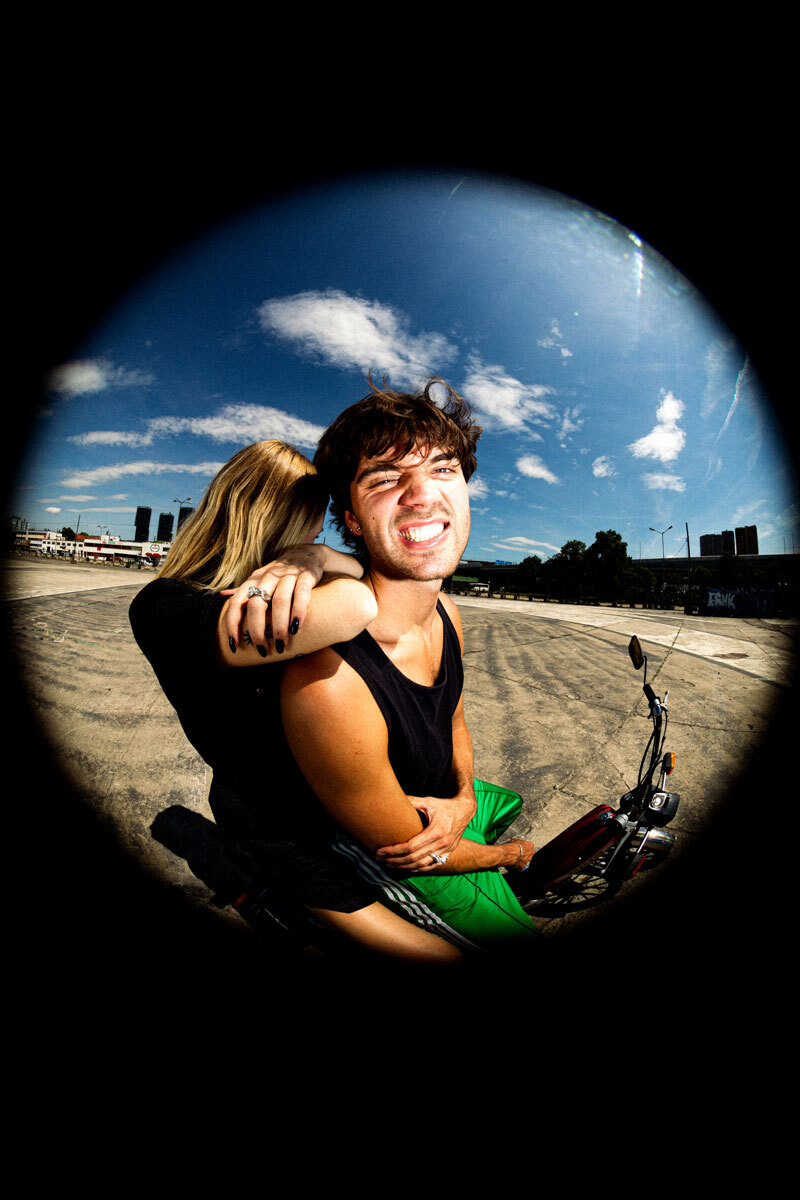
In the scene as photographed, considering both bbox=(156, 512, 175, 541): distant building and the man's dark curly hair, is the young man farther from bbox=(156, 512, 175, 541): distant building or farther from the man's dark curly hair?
bbox=(156, 512, 175, 541): distant building

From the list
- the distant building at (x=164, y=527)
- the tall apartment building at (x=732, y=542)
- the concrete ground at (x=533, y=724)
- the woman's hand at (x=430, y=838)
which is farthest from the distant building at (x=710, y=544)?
the distant building at (x=164, y=527)

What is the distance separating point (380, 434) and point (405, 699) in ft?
3.60

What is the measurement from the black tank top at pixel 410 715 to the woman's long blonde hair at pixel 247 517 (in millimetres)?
638

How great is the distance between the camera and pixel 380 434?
1.52m

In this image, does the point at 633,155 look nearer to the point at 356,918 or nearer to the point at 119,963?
the point at 356,918

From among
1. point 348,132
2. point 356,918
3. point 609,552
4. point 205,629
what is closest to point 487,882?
point 356,918

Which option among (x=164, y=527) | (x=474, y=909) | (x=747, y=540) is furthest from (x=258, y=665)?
(x=164, y=527)

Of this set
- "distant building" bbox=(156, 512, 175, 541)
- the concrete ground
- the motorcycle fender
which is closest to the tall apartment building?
the concrete ground

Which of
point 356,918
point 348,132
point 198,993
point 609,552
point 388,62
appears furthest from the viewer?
point 609,552

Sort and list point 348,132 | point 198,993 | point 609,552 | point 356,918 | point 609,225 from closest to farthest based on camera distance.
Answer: point 198,993
point 356,918
point 348,132
point 609,225
point 609,552

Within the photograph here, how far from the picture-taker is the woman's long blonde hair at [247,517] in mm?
1470

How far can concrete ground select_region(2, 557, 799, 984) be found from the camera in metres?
→ 1.89

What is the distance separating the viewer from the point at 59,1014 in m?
0.92

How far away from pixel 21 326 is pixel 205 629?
67.4 inches
